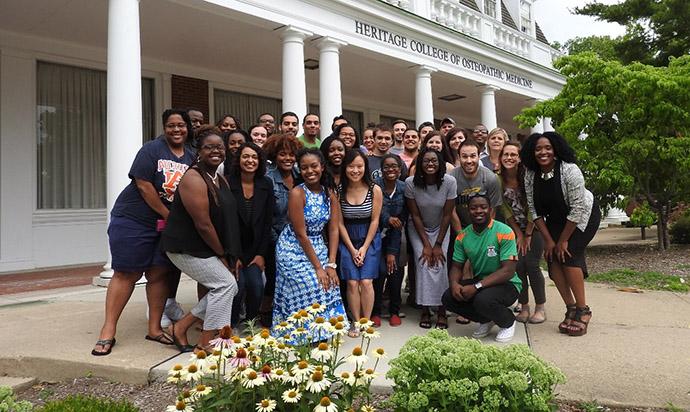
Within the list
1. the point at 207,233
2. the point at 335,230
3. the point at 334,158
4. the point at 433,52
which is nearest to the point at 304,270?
the point at 335,230

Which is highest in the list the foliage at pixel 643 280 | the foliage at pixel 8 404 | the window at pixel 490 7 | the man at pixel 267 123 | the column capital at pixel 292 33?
the window at pixel 490 7

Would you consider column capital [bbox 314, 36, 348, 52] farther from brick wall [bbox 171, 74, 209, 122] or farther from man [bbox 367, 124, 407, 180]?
man [bbox 367, 124, 407, 180]

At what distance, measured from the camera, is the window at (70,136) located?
8938mm

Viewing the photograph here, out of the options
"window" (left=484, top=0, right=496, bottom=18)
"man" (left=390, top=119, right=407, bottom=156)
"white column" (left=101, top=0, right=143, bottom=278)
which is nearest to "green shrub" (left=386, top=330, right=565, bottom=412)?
"man" (left=390, top=119, right=407, bottom=156)

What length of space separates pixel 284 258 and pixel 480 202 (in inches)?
62.7

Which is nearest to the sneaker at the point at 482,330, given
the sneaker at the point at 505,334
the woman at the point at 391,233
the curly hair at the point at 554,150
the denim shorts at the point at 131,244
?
the sneaker at the point at 505,334

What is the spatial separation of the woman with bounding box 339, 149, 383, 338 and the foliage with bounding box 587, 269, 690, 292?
14.3 feet

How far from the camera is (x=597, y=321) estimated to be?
4.78m

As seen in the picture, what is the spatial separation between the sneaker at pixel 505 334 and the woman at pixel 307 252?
125 cm

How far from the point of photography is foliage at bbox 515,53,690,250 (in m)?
8.20

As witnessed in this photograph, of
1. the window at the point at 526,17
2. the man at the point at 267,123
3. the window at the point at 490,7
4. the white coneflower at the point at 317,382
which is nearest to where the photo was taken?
the white coneflower at the point at 317,382

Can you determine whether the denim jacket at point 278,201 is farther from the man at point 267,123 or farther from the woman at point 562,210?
the woman at point 562,210

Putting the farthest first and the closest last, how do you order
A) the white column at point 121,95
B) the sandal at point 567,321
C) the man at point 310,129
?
the white column at point 121,95, the man at point 310,129, the sandal at point 567,321

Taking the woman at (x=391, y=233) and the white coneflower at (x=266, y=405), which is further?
the woman at (x=391, y=233)
